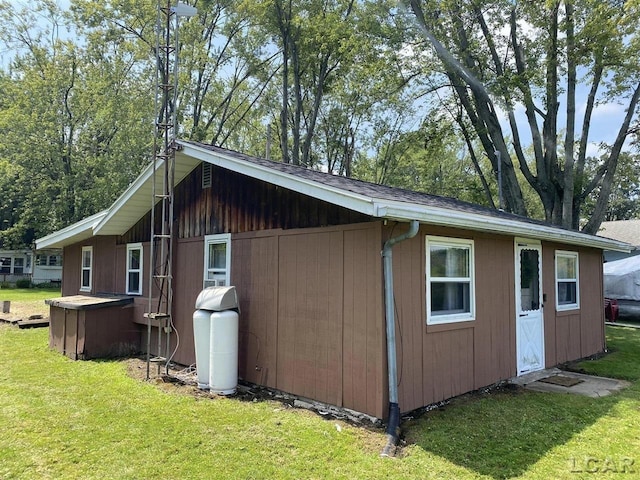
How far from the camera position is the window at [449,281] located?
203 inches

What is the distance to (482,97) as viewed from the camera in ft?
45.9

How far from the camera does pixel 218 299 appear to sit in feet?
19.5

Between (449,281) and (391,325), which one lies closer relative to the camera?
(391,325)

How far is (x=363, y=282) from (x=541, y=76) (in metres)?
11.5

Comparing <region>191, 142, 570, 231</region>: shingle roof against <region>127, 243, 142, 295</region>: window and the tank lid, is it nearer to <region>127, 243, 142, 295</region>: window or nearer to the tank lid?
the tank lid

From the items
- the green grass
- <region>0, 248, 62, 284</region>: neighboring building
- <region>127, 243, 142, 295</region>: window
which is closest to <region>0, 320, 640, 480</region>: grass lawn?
<region>127, 243, 142, 295</region>: window

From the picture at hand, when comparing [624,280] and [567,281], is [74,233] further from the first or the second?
[624,280]

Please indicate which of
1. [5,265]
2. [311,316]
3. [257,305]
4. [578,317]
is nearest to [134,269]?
[257,305]

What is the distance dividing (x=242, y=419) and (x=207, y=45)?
72.2 feet

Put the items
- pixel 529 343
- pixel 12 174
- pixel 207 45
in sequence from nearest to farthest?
pixel 529 343 < pixel 207 45 < pixel 12 174

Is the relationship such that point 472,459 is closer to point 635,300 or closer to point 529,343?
point 529,343

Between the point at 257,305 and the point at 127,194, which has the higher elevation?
the point at 127,194

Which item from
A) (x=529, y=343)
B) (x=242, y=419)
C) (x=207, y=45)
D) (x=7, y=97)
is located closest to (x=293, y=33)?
(x=207, y=45)

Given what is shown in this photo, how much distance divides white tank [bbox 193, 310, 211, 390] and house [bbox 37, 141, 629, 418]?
0.52 meters
